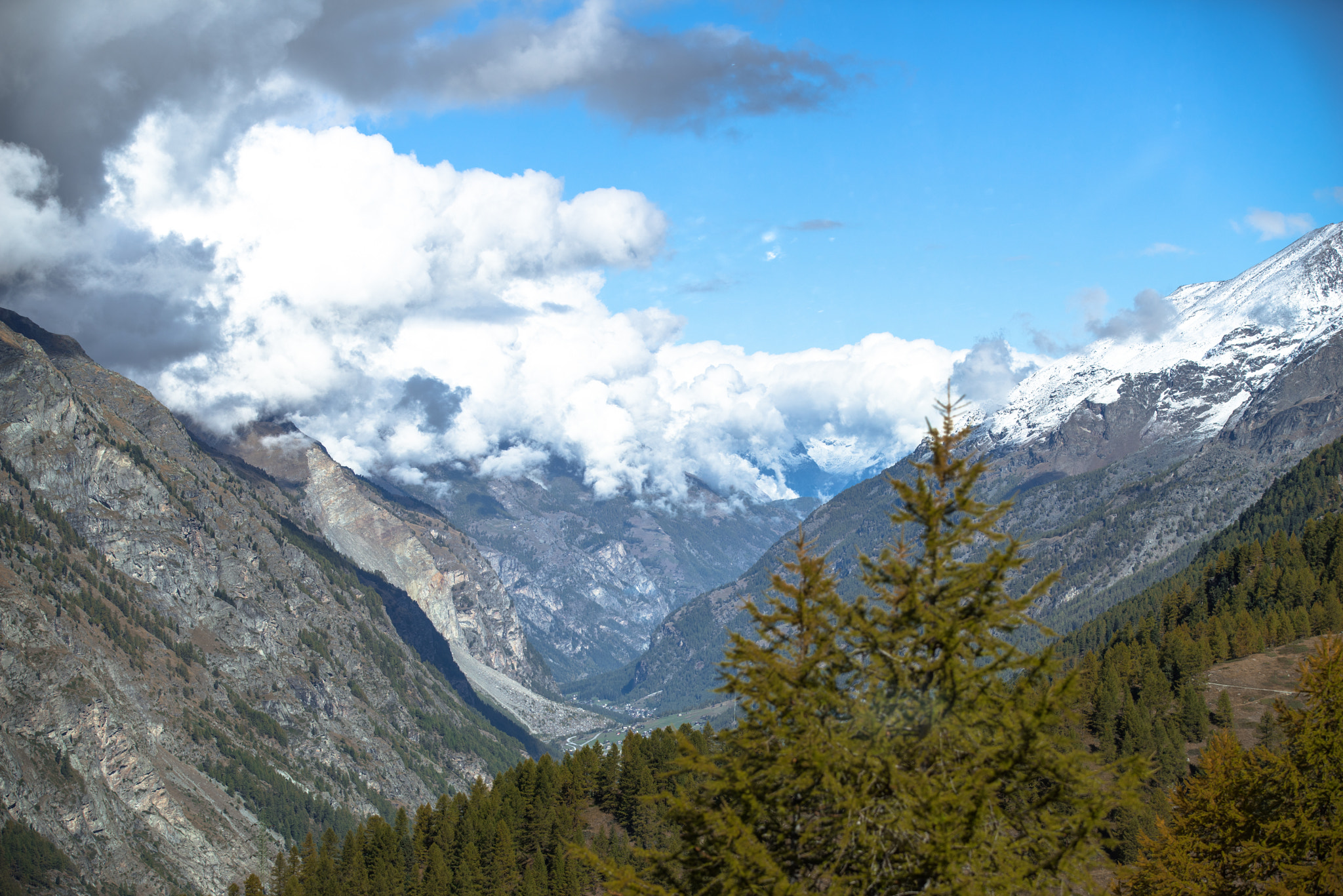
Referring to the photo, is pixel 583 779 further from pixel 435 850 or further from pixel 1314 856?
pixel 1314 856

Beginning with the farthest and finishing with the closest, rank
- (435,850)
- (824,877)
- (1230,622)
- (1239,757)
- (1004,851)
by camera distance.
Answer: (1230,622) < (435,850) < (1239,757) < (824,877) < (1004,851)

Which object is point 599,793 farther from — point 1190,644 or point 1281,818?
point 1281,818

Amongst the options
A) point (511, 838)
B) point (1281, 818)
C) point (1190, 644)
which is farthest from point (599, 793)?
point (1281, 818)

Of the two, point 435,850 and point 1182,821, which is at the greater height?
point 1182,821

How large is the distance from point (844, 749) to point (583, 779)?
134 metres

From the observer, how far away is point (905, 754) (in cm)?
2005

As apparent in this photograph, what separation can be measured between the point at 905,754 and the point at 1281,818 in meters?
23.5

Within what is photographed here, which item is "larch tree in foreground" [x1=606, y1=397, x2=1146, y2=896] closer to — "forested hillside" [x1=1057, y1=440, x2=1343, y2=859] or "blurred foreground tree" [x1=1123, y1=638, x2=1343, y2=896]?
"blurred foreground tree" [x1=1123, y1=638, x2=1343, y2=896]

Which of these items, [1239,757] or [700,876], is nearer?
[700,876]

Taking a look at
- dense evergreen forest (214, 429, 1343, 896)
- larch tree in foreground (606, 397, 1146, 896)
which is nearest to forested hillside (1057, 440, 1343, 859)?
dense evergreen forest (214, 429, 1343, 896)

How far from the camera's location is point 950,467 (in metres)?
21.6

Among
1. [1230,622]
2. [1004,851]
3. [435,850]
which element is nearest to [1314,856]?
[1004,851]

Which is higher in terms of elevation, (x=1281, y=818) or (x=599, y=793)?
(x=1281, y=818)

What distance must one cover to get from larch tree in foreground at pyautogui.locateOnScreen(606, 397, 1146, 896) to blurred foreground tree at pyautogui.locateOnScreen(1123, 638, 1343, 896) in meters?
12.8
